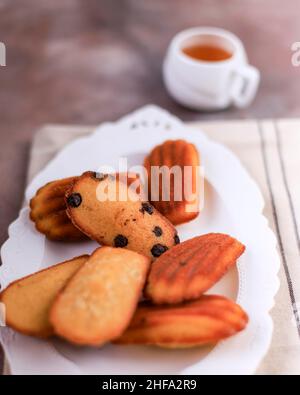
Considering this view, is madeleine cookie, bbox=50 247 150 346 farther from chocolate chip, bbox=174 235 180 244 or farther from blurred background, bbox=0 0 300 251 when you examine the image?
blurred background, bbox=0 0 300 251

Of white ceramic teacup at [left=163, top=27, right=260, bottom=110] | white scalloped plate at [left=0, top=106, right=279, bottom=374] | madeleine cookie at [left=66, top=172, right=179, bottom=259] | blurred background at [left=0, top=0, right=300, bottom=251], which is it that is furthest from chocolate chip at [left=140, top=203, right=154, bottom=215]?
white ceramic teacup at [left=163, top=27, right=260, bottom=110]

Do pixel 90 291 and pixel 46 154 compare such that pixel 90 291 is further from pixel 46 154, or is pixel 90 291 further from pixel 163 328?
pixel 46 154

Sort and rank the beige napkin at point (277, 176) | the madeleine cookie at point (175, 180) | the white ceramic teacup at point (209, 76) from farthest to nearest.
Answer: the white ceramic teacup at point (209, 76)
the madeleine cookie at point (175, 180)
the beige napkin at point (277, 176)

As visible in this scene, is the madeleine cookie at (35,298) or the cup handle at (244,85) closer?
the madeleine cookie at (35,298)

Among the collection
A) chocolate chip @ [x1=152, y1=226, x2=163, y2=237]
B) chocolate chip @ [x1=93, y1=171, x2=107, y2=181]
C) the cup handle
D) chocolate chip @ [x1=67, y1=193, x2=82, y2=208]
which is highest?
the cup handle

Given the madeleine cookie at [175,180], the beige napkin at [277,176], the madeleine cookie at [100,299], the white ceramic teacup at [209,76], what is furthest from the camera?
the white ceramic teacup at [209,76]

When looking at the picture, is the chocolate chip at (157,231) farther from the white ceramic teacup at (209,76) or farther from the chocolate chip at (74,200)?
the white ceramic teacup at (209,76)

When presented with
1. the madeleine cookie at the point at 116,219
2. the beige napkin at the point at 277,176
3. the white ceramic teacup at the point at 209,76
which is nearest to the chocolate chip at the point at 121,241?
the madeleine cookie at the point at 116,219
